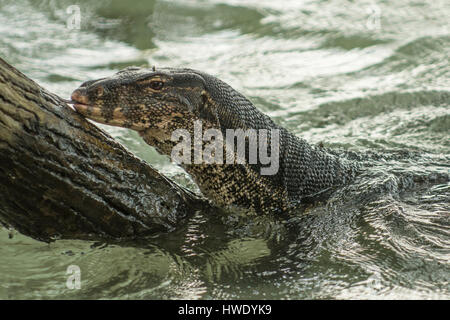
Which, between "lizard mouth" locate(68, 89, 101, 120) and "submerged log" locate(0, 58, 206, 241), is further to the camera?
"lizard mouth" locate(68, 89, 101, 120)

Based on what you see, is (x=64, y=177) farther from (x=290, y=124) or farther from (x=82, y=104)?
(x=290, y=124)

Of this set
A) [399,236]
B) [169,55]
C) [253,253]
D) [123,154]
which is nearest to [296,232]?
[253,253]

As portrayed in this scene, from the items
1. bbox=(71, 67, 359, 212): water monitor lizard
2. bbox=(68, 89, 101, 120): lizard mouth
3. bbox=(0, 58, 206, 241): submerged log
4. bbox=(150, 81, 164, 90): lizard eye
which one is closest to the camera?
bbox=(0, 58, 206, 241): submerged log

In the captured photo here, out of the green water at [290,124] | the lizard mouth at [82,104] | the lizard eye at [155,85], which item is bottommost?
the green water at [290,124]

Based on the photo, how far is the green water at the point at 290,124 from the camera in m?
4.25

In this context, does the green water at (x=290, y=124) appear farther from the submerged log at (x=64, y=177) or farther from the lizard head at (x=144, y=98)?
the lizard head at (x=144, y=98)

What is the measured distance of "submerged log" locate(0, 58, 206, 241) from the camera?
12.2ft

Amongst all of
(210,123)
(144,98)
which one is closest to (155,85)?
(144,98)

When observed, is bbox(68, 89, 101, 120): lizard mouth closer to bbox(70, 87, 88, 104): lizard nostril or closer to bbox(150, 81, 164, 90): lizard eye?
bbox(70, 87, 88, 104): lizard nostril

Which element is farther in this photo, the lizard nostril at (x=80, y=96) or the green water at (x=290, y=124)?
the green water at (x=290, y=124)

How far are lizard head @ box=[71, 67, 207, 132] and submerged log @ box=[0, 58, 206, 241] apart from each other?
135mm

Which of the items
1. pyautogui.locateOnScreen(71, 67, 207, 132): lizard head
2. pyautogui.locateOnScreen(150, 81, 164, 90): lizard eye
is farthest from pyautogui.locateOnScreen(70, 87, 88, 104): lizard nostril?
pyautogui.locateOnScreen(150, 81, 164, 90): lizard eye

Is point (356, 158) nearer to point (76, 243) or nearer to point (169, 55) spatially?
point (76, 243)

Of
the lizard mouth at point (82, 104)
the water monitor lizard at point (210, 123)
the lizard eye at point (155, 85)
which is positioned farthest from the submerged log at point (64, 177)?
the lizard eye at point (155, 85)
